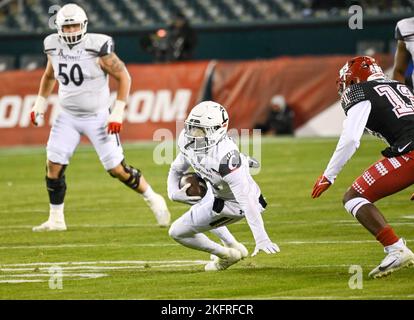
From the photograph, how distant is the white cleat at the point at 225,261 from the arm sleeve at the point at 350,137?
3.84ft

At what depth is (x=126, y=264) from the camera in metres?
9.56

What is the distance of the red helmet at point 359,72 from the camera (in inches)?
346

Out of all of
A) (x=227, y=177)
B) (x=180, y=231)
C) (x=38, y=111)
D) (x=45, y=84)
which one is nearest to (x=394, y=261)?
(x=227, y=177)

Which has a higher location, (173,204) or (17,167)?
(17,167)

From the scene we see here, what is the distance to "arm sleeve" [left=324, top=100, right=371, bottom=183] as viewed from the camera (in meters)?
8.30

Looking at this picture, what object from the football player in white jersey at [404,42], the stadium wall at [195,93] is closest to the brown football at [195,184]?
the football player in white jersey at [404,42]

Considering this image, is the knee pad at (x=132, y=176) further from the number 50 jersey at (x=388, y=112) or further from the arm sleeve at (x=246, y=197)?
the number 50 jersey at (x=388, y=112)

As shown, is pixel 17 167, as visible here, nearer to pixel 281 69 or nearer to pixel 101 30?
pixel 281 69

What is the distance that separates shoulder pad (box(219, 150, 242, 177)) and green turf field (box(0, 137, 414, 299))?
2.57ft

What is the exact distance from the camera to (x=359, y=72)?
28.9 ft

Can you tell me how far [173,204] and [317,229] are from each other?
323 centimetres

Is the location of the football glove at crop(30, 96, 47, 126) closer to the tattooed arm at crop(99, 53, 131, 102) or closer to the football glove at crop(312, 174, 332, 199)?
the tattooed arm at crop(99, 53, 131, 102)

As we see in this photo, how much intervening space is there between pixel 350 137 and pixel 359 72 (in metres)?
0.71

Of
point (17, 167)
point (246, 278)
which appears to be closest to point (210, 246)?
point (246, 278)
